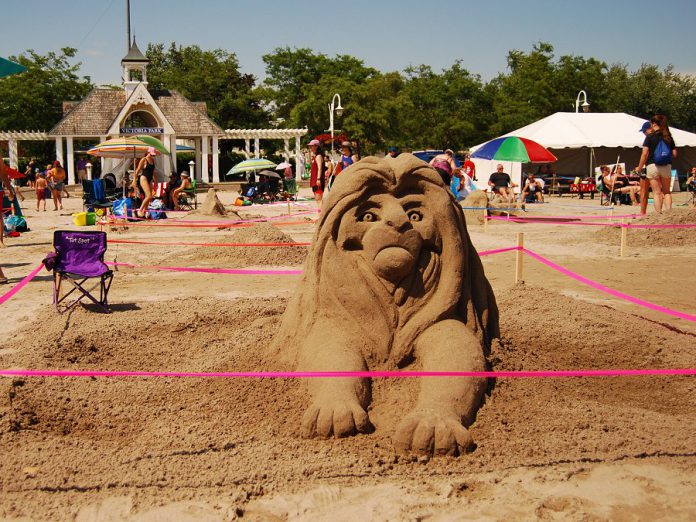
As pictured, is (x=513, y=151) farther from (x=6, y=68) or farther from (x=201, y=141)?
(x=201, y=141)

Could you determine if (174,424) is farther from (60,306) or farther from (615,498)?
(60,306)

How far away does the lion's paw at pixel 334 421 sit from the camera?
4023 millimetres

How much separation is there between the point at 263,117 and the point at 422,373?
4646 cm

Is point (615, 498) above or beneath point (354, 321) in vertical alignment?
beneath

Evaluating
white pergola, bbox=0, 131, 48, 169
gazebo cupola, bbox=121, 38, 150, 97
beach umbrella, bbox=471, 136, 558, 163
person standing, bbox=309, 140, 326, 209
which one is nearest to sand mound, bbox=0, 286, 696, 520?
person standing, bbox=309, 140, 326, 209

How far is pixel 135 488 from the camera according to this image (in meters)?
3.54

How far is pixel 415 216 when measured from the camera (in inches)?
183

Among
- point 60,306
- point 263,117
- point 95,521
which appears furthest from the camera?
point 263,117

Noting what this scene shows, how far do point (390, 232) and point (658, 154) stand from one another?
8.56 m

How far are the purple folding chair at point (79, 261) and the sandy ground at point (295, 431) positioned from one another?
0.70 feet

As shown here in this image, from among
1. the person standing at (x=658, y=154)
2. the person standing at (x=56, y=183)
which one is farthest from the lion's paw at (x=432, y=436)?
the person standing at (x=56, y=183)

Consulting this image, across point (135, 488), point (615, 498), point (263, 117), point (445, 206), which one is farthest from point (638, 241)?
point (263, 117)

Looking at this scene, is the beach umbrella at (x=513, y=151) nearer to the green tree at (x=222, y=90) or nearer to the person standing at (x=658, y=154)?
the person standing at (x=658, y=154)

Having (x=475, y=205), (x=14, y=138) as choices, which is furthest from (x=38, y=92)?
(x=475, y=205)
